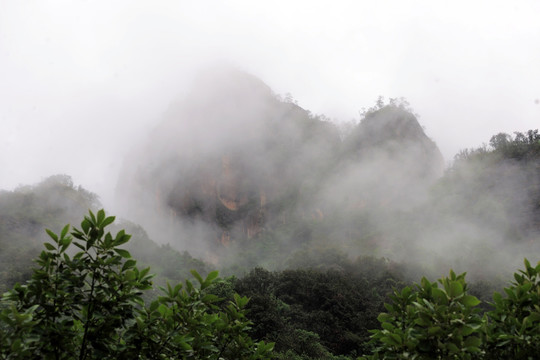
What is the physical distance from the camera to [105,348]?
2248mm

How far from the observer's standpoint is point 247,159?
6781cm

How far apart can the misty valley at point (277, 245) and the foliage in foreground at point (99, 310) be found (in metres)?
0.01

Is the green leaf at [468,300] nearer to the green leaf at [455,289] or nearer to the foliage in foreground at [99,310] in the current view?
the green leaf at [455,289]

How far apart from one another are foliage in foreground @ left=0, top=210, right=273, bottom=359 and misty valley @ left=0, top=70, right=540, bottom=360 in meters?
0.01

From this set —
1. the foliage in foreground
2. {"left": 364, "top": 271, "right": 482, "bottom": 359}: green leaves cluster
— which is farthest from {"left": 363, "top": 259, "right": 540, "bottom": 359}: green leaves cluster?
the foliage in foreground

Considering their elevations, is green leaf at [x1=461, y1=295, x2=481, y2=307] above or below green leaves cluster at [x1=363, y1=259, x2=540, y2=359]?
above

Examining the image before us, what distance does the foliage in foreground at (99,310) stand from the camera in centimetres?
212

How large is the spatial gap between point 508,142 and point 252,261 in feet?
111

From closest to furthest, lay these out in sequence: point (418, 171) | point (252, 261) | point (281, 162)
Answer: point (252, 261) < point (418, 171) < point (281, 162)

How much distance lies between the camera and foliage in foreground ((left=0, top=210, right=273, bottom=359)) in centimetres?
212

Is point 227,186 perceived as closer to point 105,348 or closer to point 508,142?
point 508,142

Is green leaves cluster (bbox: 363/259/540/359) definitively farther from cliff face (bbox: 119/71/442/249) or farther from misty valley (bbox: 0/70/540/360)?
cliff face (bbox: 119/71/442/249)

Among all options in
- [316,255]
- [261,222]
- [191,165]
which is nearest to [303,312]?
[316,255]

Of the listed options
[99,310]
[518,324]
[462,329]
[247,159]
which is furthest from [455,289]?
[247,159]
